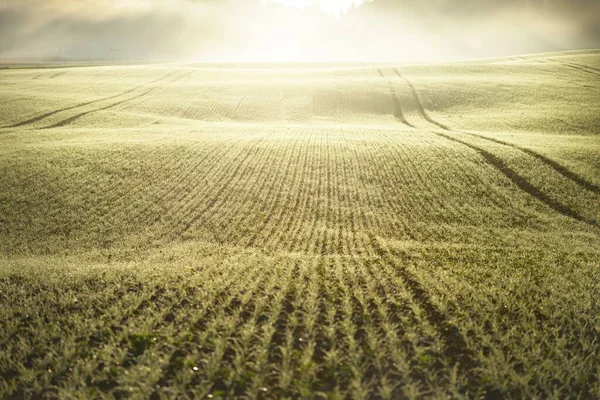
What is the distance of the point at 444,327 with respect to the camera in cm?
→ 796

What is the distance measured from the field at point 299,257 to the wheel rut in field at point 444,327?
0.12ft

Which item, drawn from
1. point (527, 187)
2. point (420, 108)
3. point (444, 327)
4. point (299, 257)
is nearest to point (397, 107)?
point (420, 108)

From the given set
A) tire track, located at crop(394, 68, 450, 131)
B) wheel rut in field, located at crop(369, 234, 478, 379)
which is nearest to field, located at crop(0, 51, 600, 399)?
wheel rut in field, located at crop(369, 234, 478, 379)

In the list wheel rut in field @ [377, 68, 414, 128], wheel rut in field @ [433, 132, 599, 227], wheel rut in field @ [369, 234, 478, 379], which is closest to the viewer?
wheel rut in field @ [369, 234, 478, 379]

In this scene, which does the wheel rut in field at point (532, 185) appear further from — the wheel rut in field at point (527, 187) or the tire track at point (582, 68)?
the tire track at point (582, 68)

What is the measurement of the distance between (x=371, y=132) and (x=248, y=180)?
50.2 feet

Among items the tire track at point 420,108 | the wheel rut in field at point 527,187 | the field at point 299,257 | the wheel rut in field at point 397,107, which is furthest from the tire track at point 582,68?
the wheel rut in field at point 527,187

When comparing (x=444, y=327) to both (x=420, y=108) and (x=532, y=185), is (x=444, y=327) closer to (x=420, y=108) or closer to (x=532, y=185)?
(x=532, y=185)

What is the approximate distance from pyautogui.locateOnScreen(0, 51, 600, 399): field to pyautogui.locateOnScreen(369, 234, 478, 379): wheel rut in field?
0.04 meters

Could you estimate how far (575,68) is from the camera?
59594 mm

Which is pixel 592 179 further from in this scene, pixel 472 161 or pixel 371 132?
pixel 371 132

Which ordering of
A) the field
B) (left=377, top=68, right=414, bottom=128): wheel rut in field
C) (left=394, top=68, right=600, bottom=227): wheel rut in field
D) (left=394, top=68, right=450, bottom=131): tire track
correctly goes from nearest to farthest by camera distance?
the field < (left=394, top=68, right=600, bottom=227): wheel rut in field < (left=394, top=68, right=450, bottom=131): tire track < (left=377, top=68, right=414, bottom=128): wheel rut in field

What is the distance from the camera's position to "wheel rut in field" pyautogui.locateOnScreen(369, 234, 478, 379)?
7.03 metres

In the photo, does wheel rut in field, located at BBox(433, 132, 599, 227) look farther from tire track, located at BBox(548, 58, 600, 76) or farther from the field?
tire track, located at BBox(548, 58, 600, 76)
